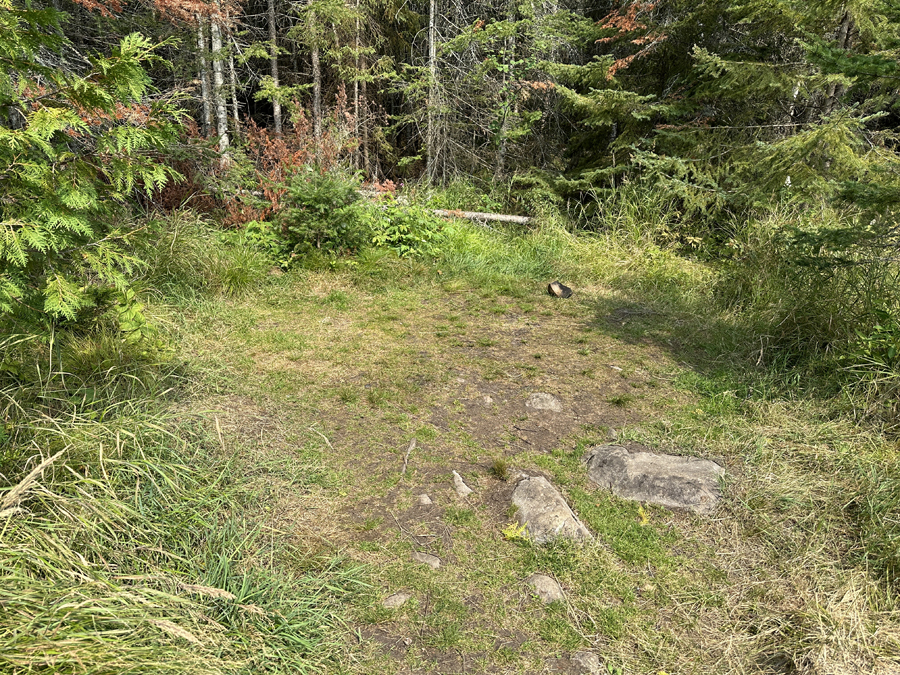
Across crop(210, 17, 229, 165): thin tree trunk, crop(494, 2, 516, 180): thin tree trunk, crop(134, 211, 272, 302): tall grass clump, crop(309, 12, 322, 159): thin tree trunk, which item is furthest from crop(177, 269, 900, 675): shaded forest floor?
crop(309, 12, 322, 159): thin tree trunk

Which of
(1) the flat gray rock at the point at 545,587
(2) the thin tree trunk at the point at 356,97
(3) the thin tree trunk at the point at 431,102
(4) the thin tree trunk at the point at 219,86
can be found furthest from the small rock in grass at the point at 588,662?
(2) the thin tree trunk at the point at 356,97

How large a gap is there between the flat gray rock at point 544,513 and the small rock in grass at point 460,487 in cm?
26

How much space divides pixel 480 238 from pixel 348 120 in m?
3.91

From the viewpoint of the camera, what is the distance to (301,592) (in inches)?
86.9

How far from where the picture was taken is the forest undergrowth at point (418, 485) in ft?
6.47

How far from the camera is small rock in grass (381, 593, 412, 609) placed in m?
2.25

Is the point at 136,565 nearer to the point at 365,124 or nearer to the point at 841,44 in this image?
the point at 841,44

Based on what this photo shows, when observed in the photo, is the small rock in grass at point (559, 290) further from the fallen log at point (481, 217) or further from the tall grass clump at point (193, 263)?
the tall grass clump at point (193, 263)

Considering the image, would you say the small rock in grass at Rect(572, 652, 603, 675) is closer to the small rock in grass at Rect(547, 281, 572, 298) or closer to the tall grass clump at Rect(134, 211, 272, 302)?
the tall grass clump at Rect(134, 211, 272, 302)

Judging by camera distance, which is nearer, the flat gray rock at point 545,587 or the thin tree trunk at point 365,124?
the flat gray rock at point 545,587

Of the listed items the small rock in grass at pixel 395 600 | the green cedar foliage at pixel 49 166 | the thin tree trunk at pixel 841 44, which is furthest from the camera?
the thin tree trunk at pixel 841 44

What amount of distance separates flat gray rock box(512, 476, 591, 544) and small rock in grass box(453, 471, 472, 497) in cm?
26

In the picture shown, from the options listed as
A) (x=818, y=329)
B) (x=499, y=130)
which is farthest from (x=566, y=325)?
(x=499, y=130)

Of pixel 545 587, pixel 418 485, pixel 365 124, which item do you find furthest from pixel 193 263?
pixel 365 124
